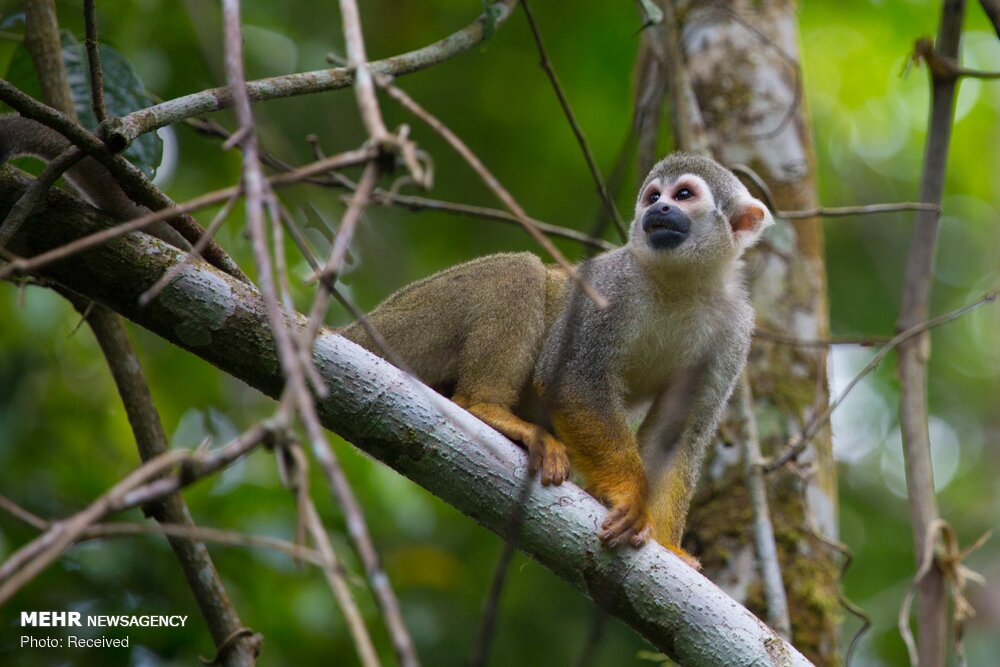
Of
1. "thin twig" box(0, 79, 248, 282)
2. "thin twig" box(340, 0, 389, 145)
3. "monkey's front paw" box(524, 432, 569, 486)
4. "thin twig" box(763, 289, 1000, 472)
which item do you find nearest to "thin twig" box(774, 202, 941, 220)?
"thin twig" box(763, 289, 1000, 472)

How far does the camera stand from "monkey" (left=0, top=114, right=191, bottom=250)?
3271mm

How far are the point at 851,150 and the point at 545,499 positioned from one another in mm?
8407

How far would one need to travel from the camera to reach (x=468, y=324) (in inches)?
170

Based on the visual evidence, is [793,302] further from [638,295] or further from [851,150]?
[851,150]

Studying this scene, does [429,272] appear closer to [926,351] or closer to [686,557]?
[926,351]

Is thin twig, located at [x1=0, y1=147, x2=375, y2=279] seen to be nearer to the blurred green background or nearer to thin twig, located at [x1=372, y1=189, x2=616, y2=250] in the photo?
thin twig, located at [x1=372, y1=189, x2=616, y2=250]

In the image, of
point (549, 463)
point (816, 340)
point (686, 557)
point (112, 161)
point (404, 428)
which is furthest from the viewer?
point (816, 340)

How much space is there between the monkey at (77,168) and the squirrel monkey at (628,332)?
129 centimetres

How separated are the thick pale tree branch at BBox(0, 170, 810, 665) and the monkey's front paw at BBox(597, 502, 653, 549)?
4 centimetres

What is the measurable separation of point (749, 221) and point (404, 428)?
2.30 metres

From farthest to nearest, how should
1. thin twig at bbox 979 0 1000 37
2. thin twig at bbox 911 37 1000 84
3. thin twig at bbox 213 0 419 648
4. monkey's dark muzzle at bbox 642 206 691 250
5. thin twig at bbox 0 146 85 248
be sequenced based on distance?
thin twig at bbox 911 37 1000 84
monkey's dark muzzle at bbox 642 206 691 250
thin twig at bbox 979 0 1000 37
thin twig at bbox 0 146 85 248
thin twig at bbox 213 0 419 648

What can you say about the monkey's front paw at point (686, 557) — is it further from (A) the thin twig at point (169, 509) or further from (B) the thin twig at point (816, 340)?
(A) the thin twig at point (169, 509)

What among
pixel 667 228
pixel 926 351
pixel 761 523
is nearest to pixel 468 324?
pixel 667 228

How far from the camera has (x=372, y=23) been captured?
7.48 m
